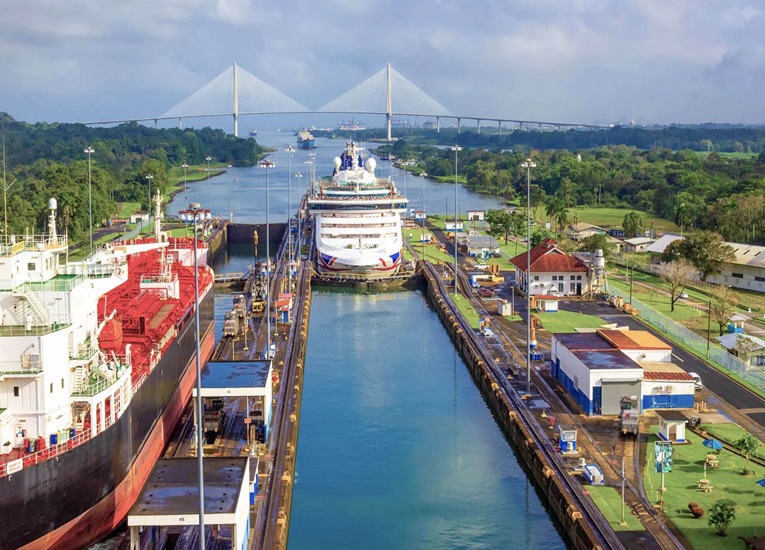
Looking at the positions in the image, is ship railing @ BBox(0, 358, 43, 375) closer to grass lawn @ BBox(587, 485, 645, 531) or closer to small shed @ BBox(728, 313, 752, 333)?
grass lawn @ BBox(587, 485, 645, 531)

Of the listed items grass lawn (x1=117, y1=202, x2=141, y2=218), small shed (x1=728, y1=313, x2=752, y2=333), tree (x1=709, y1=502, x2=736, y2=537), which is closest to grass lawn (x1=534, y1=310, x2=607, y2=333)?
small shed (x1=728, y1=313, x2=752, y2=333)

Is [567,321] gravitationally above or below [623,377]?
below

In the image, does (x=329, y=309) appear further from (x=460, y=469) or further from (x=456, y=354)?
(x=460, y=469)

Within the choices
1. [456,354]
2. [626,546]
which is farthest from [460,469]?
[456,354]

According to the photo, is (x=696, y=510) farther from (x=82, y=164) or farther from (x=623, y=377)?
(x=82, y=164)

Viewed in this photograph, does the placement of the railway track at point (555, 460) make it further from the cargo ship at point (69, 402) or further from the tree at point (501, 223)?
the tree at point (501, 223)

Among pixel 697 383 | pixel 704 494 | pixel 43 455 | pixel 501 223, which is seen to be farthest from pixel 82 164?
pixel 704 494

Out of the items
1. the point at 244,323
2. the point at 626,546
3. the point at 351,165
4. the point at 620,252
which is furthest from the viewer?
the point at 351,165
